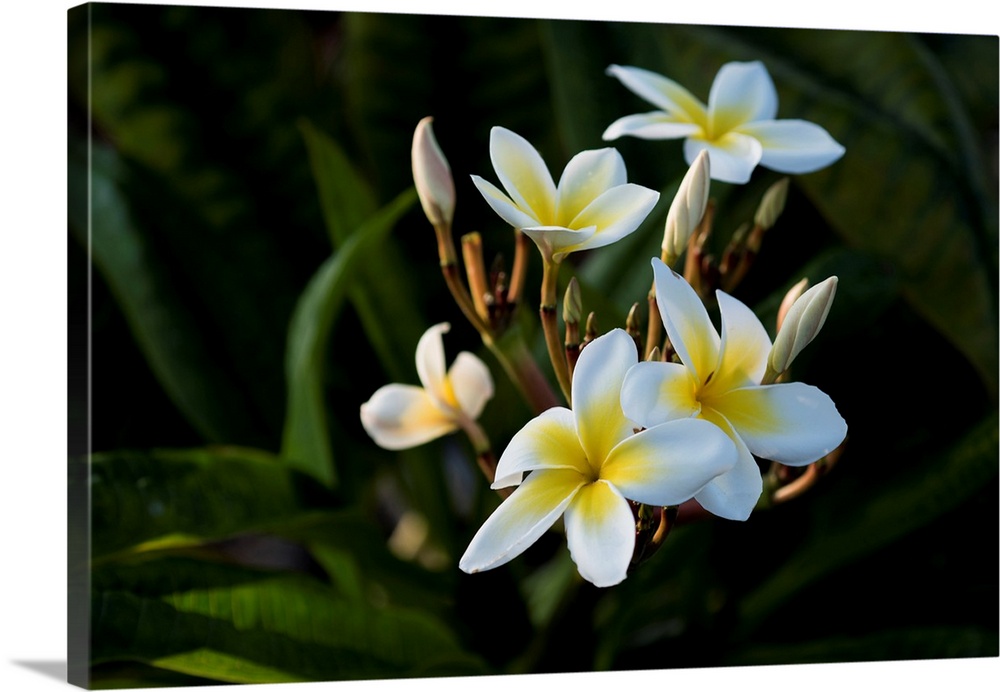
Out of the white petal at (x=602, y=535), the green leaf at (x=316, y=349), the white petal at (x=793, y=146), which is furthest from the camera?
the green leaf at (x=316, y=349)

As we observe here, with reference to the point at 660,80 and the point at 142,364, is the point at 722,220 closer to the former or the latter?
the point at 660,80

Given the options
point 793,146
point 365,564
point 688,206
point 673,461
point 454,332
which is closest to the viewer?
point 673,461

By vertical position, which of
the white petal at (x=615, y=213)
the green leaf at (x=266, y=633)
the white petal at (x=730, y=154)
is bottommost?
the green leaf at (x=266, y=633)

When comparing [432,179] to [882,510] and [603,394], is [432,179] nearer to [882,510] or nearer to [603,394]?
[603,394]

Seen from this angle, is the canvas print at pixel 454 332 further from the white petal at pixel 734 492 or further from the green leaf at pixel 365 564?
the white petal at pixel 734 492

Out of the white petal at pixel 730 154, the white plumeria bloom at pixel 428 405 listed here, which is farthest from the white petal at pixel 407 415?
the white petal at pixel 730 154

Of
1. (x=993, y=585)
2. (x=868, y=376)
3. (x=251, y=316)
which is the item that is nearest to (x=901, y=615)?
(x=993, y=585)

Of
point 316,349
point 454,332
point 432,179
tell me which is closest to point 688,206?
point 432,179

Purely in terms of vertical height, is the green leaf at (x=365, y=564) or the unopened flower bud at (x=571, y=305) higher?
the unopened flower bud at (x=571, y=305)
